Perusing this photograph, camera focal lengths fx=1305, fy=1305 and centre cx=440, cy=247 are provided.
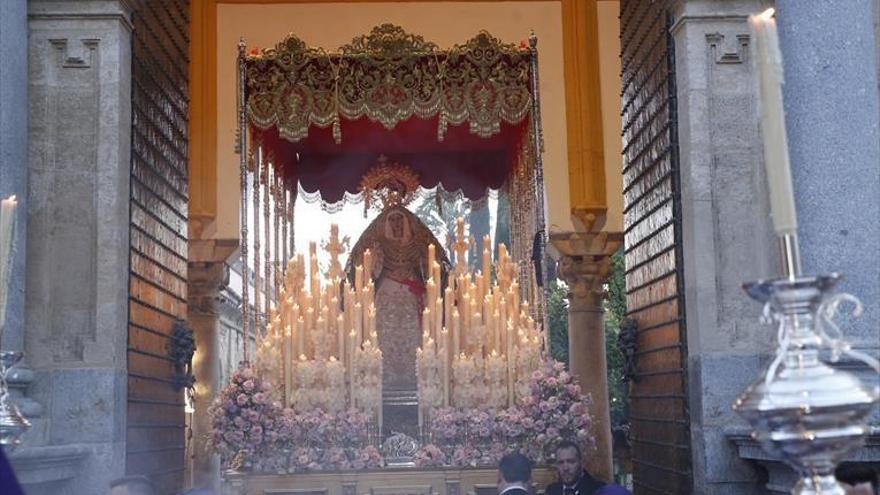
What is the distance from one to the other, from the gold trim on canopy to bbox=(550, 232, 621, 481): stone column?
9.62 ft

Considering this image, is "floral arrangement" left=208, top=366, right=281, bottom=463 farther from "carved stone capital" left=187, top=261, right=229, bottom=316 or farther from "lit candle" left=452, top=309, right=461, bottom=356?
"carved stone capital" left=187, top=261, right=229, bottom=316

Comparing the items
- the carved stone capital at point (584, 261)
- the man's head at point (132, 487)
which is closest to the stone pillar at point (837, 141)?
the man's head at point (132, 487)

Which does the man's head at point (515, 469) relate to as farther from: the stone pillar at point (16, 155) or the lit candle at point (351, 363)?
the lit candle at point (351, 363)

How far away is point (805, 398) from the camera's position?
8.49 ft

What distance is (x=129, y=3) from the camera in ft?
29.4

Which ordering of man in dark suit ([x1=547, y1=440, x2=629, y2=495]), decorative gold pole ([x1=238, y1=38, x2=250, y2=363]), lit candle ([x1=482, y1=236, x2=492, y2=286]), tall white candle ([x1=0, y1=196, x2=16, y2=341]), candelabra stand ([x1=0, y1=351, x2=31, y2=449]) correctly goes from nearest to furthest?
1. tall white candle ([x1=0, y1=196, x2=16, y2=341])
2. candelabra stand ([x1=0, y1=351, x2=31, y2=449])
3. man in dark suit ([x1=547, y1=440, x2=629, y2=495])
4. lit candle ([x1=482, y1=236, x2=492, y2=286])
5. decorative gold pole ([x1=238, y1=38, x2=250, y2=363])

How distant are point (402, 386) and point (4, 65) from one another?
7.97 m

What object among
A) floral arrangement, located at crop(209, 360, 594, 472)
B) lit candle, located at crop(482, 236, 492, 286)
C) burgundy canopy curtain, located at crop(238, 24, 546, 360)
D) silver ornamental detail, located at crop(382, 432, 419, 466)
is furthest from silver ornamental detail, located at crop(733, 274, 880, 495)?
burgundy canopy curtain, located at crop(238, 24, 546, 360)

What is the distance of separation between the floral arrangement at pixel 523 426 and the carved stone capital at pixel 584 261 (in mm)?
4666

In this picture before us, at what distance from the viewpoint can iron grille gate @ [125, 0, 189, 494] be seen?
9.18 meters

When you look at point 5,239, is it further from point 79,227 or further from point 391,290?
point 391,290

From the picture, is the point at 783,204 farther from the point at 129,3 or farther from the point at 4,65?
the point at 129,3

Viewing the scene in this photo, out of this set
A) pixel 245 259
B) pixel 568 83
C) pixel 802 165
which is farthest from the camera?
pixel 568 83

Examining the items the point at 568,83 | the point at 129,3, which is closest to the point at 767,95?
the point at 129,3
